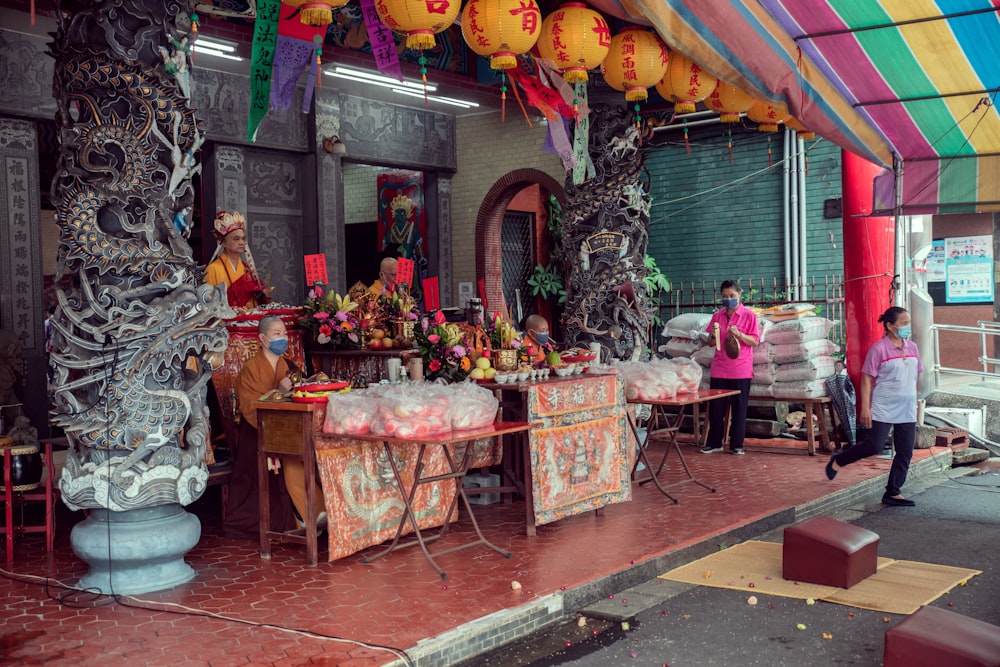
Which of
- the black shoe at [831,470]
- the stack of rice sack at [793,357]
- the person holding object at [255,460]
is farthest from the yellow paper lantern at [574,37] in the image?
the stack of rice sack at [793,357]

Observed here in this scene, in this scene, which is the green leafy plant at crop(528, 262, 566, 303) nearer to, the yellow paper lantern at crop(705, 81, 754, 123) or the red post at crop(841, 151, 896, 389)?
the red post at crop(841, 151, 896, 389)

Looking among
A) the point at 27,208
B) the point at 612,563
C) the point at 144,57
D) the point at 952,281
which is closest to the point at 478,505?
the point at 612,563

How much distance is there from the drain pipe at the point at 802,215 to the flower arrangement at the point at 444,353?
6922mm

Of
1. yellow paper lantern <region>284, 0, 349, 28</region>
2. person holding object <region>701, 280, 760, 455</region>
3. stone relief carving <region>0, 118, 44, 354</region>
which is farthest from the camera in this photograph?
person holding object <region>701, 280, 760, 455</region>

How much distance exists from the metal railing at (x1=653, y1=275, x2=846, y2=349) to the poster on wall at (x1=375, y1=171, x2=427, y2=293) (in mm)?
3429

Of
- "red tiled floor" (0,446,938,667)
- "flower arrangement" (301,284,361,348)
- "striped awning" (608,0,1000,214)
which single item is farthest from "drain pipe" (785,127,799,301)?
"flower arrangement" (301,284,361,348)

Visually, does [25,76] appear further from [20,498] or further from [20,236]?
[20,498]

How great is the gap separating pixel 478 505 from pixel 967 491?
4295 mm

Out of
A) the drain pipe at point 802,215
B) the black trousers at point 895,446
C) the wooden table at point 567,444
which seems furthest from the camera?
the drain pipe at point 802,215

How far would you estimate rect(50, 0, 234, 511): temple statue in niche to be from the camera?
16.3 ft

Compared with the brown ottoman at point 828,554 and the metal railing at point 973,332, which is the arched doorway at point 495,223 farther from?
the brown ottoman at point 828,554

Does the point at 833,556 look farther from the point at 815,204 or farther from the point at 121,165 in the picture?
the point at 815,204

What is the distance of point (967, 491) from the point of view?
8.12 m

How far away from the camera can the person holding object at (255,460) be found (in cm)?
576
